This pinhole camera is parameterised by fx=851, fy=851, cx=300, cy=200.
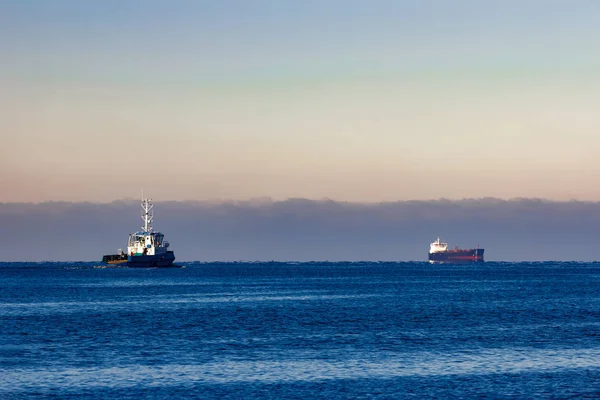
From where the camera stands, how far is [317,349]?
61625 millimetres

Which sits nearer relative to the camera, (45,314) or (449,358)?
(449,358)

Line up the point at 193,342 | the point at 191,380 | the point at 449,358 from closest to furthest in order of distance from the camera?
the point at 191,380, the point at 449,358, the point at 193,342

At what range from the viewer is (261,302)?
121750 millimetres

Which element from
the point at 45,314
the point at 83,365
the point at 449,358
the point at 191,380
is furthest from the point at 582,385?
the point at 45,314

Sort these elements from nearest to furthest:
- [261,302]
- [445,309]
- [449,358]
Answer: [449,358] < [445,309] < [261,302]

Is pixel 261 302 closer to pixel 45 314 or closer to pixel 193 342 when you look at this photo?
pixel 45 314

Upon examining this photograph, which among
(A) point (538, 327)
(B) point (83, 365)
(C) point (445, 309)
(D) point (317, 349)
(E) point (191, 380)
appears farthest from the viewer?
(C) point (445, 309)

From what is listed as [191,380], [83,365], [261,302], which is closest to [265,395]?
[191,380]

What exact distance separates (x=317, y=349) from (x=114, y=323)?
95.4ft

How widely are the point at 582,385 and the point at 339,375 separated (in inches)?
530

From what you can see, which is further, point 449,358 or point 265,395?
point 449,358

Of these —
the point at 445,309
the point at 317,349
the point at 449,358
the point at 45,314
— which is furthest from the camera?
the point at 445,309

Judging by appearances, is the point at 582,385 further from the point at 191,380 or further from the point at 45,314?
the point at 45,314

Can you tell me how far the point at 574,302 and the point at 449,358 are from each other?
71.8 meters
